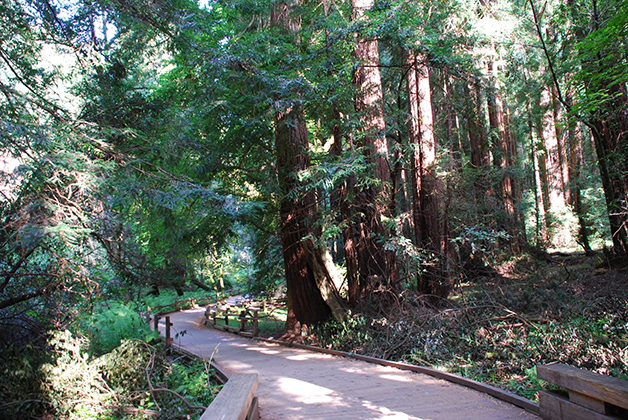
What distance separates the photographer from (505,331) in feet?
22.4

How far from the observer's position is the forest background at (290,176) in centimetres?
598

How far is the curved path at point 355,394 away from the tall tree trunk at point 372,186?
2.89m

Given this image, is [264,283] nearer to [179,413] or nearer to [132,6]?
[179,413]

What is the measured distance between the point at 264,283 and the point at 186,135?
5346 mm

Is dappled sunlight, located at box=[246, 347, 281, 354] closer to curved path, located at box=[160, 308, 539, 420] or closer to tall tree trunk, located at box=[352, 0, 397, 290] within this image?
curved path, located at box=[160, 308, 539, 420]

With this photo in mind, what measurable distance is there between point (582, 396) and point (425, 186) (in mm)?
7245

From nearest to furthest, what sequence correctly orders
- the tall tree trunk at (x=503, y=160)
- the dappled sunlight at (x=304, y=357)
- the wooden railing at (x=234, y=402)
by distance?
the wooden railing at (x=234, y=402) → the dappled sunlight at (x=304, y=357) → the tall tree trunk at (x=503, y=160)

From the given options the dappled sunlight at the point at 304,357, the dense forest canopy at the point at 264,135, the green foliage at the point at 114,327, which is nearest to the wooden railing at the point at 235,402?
the dense forest canopy at the point at 264,135

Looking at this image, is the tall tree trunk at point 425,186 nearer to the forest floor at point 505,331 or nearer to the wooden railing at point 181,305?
the forest floor at point 505,331

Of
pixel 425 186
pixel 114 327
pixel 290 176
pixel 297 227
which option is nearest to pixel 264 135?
pixel 290 176

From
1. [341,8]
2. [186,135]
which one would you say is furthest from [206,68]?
[341,8]

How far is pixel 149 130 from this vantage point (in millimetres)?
9477

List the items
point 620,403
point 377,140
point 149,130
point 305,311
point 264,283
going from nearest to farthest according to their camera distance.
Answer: point 620,403, point 149,130, point 377,140, point 305,311, point 264,283

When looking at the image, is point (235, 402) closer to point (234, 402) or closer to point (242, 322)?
point (234, 402)
